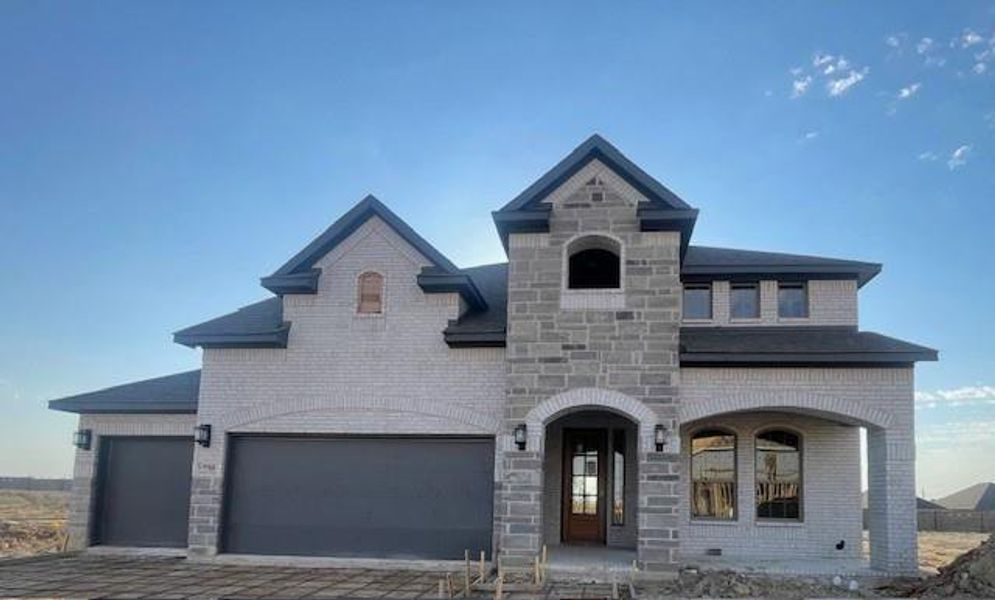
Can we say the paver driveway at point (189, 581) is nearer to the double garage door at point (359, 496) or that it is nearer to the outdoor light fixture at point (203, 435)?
the double garage door at point (359, 496)

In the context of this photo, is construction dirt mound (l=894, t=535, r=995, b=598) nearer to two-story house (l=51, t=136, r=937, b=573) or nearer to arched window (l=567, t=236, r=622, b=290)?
two-story house (l=51, t=136, r=937, b=573)

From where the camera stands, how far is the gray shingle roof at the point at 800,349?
1359 cm

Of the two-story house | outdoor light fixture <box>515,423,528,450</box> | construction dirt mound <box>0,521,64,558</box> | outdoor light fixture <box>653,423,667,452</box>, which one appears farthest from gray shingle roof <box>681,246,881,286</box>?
construction dirt mound <box>0,521,64,558</box>

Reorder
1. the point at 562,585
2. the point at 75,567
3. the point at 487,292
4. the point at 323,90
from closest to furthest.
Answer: the point at 562,585
the point at 75,567
the point at 323,90
the point at 487,292

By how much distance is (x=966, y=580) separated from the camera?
11.3 m

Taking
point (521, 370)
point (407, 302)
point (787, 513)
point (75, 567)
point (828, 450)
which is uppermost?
point (407, 302)

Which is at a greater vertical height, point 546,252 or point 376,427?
point 546,252

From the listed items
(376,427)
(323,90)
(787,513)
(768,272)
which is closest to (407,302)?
(376,427)

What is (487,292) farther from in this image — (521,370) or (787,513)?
(787,513)

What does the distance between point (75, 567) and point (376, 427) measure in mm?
5747

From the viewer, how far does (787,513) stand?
15.9m

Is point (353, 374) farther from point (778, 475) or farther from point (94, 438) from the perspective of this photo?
point (778, 475)

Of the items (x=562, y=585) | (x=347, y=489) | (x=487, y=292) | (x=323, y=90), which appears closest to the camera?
(x=562, y=585)

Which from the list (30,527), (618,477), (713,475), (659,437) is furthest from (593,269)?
(30,527)
